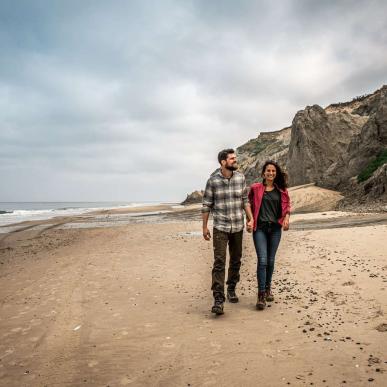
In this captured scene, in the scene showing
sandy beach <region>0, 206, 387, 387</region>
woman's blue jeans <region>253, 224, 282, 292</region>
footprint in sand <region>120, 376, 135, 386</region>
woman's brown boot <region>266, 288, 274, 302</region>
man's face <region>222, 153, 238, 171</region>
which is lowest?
footprint in sand <region>120, 376, 135, 386</region>

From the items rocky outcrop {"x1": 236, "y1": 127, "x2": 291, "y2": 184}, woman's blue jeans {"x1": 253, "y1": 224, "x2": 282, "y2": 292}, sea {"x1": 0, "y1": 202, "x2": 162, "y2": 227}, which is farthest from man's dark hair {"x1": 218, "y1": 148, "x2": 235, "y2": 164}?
rocky outcrop {"x1": 236, "y1": 127, "x2": 291, "y2": 184}

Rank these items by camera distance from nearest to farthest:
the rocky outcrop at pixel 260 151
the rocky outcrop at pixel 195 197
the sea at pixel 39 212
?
the sea at pixel 39 212 → the rocky outcrop at pixel 260 151 → the rocky outcrop at pixel 195 197

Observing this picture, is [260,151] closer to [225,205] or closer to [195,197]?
[195,197]

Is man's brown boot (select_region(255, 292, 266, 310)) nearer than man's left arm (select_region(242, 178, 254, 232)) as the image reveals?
Yes

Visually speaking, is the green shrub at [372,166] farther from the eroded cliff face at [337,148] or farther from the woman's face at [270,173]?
the woman's face at [270,173]

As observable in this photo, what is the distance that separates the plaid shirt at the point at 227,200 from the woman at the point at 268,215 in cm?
27

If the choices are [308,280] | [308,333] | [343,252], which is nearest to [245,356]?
[308,333]

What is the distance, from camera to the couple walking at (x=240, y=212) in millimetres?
5799

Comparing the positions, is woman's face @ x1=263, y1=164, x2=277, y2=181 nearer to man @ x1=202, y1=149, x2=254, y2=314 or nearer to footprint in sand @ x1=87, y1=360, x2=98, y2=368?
man @ x1=202, y1=149, x2=254, y2=314

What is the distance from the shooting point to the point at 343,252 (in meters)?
8.70

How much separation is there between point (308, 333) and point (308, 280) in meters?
2.56

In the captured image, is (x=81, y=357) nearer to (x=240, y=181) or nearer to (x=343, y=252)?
(x=240, y=181)

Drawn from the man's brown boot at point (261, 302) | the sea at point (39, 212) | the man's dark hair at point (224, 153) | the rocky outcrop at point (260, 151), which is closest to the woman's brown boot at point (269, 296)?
the man's brown boot at point (261, 302)

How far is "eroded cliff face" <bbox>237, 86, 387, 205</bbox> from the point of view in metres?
26.3
